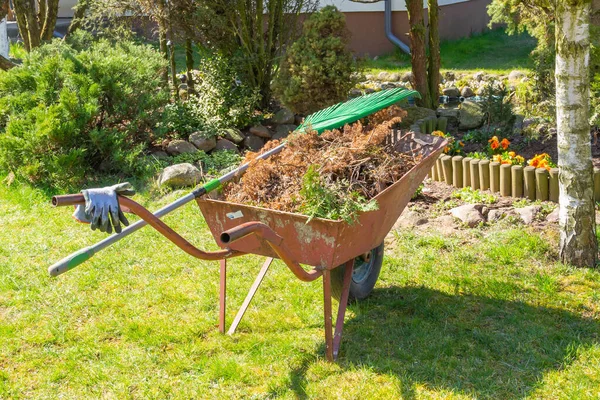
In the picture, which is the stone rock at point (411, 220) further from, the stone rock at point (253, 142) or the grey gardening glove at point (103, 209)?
the grey gardening glove at point (103, 209)

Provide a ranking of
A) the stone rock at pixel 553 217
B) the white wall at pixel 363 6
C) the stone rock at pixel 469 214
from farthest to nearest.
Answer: the white wall at pixel 363 6 → the stone rock at pixel 469 214 → the stone rock at pixel 553 217

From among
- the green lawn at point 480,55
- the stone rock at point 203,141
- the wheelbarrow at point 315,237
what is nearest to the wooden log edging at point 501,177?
the wheelbarrow at point 315,237

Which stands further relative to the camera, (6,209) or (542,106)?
(542,106)

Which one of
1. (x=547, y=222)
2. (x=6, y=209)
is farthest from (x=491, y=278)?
(x=6, y=209)

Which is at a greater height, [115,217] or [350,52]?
[350,52]

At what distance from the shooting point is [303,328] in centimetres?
432

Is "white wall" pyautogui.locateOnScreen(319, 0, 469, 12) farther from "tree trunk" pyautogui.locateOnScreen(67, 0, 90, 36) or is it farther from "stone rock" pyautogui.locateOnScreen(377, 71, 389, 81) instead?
"tree trunk" pyautogui.locateOnScreen(67, 0, 90, 36)

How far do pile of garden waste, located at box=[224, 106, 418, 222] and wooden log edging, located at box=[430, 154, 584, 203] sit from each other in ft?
6.69

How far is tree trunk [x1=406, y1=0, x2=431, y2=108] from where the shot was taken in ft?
28.2

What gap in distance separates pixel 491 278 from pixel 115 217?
107 inches

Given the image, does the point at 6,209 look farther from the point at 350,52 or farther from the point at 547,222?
the point at 547,222

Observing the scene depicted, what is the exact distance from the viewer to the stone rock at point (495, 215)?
5.67 metres

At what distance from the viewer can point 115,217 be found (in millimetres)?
3041

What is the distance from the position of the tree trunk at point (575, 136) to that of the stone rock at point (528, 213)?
684 millimetres
